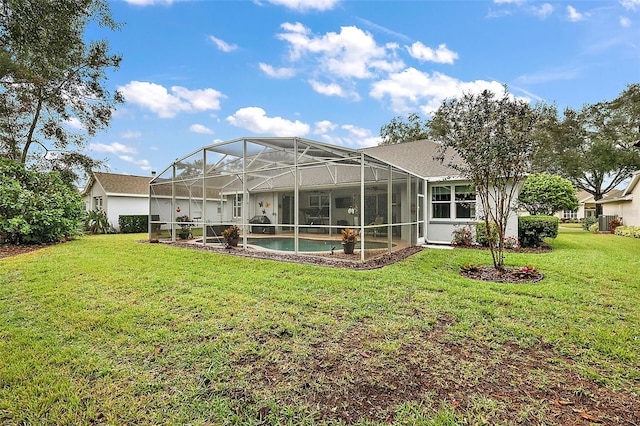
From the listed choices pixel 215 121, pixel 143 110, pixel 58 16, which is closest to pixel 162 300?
pixel 58 16

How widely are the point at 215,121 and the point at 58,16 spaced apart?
11911 millimetres

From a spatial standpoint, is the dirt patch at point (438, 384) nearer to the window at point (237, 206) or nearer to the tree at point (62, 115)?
the window at point (237, 206)

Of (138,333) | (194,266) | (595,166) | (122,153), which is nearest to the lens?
(138,333)

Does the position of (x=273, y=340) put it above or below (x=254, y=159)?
below

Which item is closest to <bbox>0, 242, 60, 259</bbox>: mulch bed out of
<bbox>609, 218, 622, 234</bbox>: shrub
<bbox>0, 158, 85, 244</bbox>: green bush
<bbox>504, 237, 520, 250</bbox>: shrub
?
<bbox>0, 158, 85, 244</bbox>: green bush

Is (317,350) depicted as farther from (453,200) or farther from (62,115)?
(62,115)

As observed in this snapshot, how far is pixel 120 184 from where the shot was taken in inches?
800

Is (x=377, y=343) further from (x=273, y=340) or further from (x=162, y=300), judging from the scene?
(x=162, y=300)

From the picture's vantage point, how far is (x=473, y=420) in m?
2.36

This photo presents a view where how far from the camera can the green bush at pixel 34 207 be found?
35.7 ft

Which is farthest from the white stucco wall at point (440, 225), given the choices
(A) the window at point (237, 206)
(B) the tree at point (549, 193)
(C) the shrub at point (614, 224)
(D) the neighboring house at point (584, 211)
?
(D) the neighboring house at point (584, 211)

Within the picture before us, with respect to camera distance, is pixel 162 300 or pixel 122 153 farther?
pixel 122 153

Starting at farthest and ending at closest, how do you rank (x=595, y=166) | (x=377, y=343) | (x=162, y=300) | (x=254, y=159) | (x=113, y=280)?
(x=595, y=166) < (x=254, y=159) < (x=113, y=280) < (x=162, y=300) < (x=377, y=343)

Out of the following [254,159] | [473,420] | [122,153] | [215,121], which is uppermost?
[215,121]
